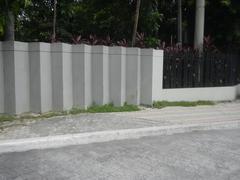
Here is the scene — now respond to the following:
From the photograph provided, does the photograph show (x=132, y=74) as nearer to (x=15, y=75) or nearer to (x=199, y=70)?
(x=199, y=70)

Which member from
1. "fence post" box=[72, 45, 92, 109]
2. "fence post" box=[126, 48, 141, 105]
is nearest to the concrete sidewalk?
"fence post" box=[126, 48, 141, 105]

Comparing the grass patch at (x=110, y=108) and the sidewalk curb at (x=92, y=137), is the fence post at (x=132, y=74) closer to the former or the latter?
the grass patch at (x=110, y=108)

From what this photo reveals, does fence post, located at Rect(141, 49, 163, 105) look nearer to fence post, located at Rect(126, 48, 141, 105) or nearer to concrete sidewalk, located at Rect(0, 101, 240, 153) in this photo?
fence post, located at Rect(126, 48, 141, 105)

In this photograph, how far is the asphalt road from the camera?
4.61 meters

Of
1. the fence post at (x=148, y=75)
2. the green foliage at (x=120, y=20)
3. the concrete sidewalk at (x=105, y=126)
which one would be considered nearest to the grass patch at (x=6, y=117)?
the concrete sidewalk at (x=105, y=126)

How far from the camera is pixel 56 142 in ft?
20.2

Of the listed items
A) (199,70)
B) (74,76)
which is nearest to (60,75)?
(74,76)

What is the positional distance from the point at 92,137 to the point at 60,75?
107 inches

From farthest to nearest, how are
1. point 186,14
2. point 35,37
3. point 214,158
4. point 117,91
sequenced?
point 186,14 → point 35,37 → point 117,91 → point 214,158

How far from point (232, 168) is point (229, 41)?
10910 millimetres

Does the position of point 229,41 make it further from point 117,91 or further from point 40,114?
point 40,114

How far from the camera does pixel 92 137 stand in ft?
21.4

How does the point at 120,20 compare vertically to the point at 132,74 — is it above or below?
above

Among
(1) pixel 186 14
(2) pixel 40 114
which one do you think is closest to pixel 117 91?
(2) pixel 40 114
